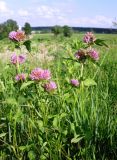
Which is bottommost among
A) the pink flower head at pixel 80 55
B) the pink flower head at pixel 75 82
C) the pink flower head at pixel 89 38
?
the pink flower head at pixel 75 82

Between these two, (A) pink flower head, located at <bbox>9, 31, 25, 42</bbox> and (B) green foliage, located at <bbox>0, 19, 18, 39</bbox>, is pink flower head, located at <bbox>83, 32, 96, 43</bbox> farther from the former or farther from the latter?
(B) green foliage, located at <bbox>0, 19, 18, 39</bbox>

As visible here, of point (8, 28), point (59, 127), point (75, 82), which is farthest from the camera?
point (8, 28)

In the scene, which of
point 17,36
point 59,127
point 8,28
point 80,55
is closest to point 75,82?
point 80,55

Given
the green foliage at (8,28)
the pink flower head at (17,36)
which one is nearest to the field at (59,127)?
the pink flower head at (17,36)

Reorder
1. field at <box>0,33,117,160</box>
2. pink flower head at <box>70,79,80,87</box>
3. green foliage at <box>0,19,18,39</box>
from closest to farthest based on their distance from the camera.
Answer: field at <box>0,33,117,160</box> < pink flower head at <box>70,79,80,87</box> < green foliage at <box>0,19,18,39</box>

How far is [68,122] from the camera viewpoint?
2.27 meters

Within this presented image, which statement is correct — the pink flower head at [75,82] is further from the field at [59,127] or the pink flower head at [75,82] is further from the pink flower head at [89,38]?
the pink flower head at [89,38]

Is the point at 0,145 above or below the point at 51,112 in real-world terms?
below

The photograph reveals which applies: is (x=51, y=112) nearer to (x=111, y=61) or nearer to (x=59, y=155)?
(x=59, y=155)

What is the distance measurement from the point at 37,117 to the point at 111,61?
2.31 m

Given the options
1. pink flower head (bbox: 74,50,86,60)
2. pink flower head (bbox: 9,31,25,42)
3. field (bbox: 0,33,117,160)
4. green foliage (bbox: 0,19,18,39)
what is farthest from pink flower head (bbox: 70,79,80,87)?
green foliage (bbox: 0,19,18,39)

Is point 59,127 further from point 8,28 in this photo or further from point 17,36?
point 8,28

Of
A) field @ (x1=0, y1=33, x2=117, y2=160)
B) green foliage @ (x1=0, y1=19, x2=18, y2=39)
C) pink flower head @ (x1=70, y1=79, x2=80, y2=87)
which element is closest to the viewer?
field @ (x1=0, y1=33, x2=117, y2=160)

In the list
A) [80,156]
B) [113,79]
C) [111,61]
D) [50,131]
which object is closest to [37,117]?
→ [50,131]
